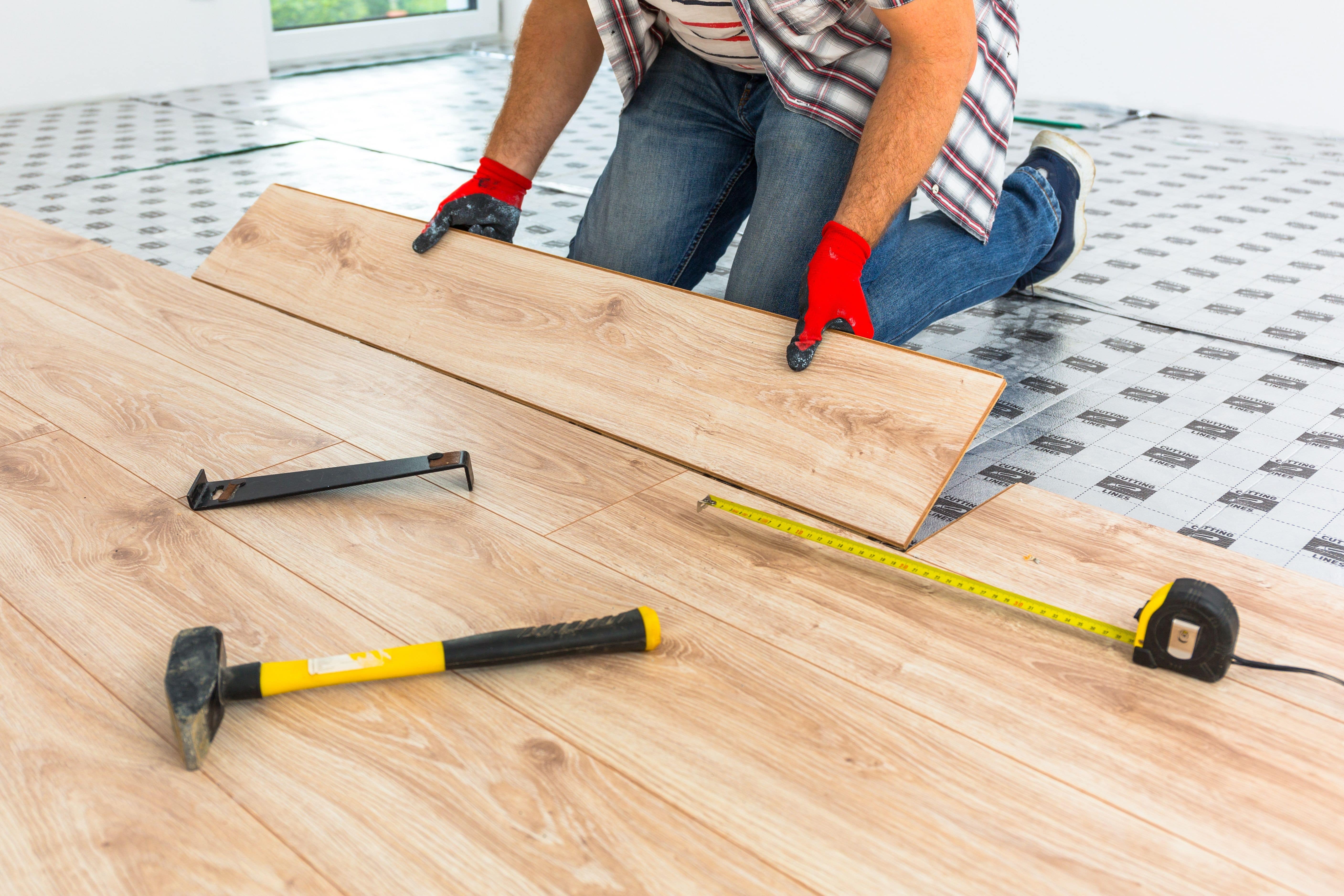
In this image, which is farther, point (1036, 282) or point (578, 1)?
point (1036, 282)

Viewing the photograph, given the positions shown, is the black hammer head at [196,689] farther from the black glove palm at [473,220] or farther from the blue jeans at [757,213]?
the blue jeans at [757,213]

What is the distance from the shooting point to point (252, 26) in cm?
478

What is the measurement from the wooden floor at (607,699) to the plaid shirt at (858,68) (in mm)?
590

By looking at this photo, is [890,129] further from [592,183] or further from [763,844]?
[592,183]

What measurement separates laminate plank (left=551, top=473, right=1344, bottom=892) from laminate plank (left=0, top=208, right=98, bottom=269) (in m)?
1.35

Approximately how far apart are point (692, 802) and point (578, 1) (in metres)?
1.48

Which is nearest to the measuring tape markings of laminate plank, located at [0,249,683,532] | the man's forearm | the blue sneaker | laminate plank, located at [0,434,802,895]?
laminate plank, located at [0,249,683,532]

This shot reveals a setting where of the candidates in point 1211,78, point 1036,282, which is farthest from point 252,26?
point 1211,78

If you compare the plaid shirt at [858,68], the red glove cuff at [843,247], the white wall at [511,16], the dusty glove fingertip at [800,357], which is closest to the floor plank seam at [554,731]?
the dusty glove fingertip at [800,357]

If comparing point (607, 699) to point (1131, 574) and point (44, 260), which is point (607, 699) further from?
point (44, 260)

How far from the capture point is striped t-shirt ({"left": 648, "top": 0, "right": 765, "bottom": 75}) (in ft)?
5.25

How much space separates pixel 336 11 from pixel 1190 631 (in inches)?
222

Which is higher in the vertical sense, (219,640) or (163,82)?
(219,640)

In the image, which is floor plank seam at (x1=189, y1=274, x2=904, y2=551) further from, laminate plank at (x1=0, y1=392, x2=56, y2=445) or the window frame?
the window frame
